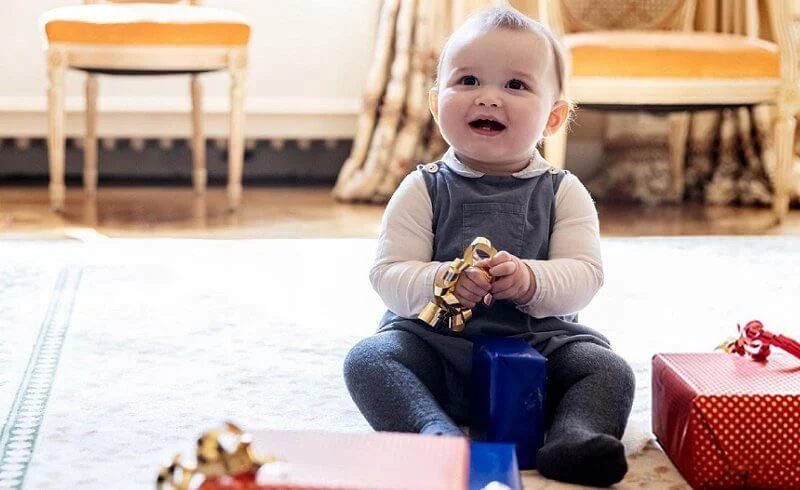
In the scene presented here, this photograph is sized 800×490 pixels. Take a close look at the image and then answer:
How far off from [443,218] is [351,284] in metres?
0.78

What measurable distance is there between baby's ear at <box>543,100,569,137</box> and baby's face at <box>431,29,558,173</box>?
62 mm

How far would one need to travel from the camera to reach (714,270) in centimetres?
220

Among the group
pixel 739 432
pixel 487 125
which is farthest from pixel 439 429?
pixel 487 125

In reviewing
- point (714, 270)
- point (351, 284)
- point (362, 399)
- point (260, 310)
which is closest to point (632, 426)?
point (362, 399)

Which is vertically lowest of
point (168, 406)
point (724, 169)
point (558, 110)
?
point (724, 169)

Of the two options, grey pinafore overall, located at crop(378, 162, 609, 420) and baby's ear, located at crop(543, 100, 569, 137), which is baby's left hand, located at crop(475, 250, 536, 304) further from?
baby's ear, located at crop(543, 100, 569, 137)

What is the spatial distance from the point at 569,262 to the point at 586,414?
0.63 ft

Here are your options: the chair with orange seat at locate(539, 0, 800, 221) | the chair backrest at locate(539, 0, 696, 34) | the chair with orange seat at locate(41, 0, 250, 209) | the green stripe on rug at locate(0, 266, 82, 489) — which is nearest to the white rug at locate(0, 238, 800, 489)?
the green stripe on rug at locate(0, 266, 82, 489)

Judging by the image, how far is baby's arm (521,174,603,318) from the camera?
1.20 m

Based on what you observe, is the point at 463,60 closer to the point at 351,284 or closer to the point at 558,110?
the point at 558,110

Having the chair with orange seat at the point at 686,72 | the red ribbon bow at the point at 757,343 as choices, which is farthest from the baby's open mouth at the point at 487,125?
the chair with orange seat at the point at 686,72

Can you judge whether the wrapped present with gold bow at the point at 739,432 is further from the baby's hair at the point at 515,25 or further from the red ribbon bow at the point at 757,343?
the baby's hair at the point at 515,25

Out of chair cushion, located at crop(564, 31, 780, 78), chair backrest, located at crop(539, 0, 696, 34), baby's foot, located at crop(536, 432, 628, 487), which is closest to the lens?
baby's foot, located at crop(536, 432, 628, 487)

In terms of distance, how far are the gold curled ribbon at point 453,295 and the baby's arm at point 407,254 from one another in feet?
0.15
